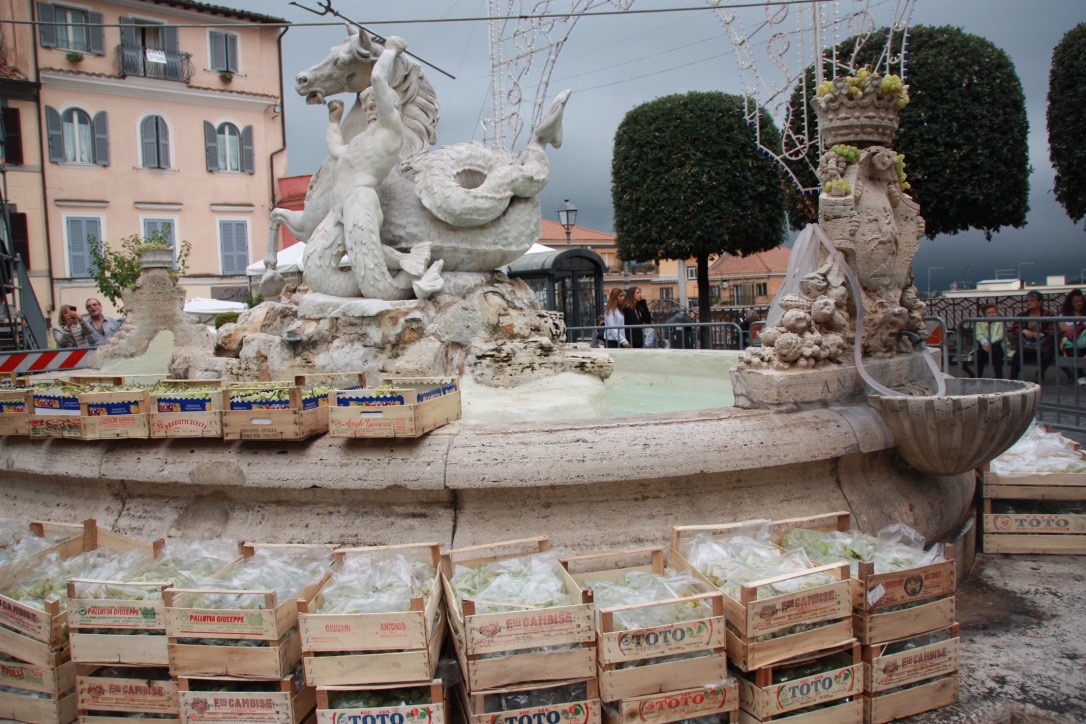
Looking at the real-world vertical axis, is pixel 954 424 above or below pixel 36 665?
above

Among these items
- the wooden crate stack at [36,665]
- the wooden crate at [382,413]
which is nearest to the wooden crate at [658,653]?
the wooden crate at [382,413]

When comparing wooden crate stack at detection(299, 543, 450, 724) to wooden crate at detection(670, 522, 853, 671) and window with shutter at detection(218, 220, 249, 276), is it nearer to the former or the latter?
wooden crate at detection(670, 522, 853, 671)

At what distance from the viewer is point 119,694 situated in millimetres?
2861

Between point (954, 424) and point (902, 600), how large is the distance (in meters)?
1.01

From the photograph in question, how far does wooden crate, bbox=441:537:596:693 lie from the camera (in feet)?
8.50

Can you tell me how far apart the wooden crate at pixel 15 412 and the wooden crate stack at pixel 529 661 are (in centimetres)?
255

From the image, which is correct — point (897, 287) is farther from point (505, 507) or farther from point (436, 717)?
point (436, 717)

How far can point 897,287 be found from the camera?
432 centimetres

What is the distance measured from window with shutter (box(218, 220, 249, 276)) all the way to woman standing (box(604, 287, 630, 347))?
57.4 feet

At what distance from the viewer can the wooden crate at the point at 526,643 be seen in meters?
2.59

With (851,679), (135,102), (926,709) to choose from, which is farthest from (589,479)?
(135,102)

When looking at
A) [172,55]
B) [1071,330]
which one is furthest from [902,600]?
[172,55]

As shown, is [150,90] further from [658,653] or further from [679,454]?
[658,653]

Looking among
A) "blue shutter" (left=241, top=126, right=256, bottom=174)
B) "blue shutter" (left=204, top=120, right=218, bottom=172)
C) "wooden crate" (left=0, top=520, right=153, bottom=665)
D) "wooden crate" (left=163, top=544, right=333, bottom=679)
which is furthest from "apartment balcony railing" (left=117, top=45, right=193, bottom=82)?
"wooden crate" (left=163, top=544, right=333, bottom=679)
